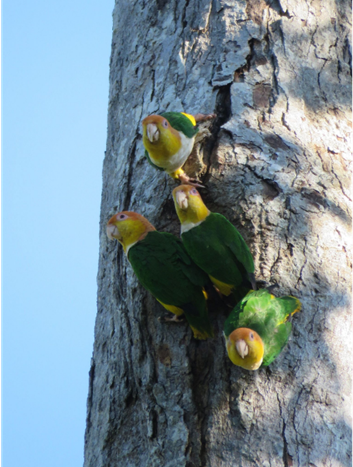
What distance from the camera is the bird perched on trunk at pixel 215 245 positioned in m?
2.39

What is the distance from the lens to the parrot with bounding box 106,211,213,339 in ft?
7.86

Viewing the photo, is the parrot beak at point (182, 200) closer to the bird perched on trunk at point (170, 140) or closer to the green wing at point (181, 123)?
the bird perched on trunk at point (170, 140)

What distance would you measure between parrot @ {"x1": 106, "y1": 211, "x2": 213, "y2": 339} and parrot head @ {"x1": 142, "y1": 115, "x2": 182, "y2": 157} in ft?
1.35

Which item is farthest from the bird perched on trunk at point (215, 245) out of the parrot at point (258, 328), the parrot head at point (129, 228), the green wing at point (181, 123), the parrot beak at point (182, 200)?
the green wing at point (181, 123)

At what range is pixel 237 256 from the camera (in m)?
2.36

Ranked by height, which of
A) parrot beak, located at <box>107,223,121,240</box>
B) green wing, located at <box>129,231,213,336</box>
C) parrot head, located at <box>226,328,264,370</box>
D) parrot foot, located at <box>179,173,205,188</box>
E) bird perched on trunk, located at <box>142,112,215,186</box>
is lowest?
parrot head, located at <box>226,328,264,370</box>

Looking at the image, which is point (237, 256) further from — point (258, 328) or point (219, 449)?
point (219, 449)

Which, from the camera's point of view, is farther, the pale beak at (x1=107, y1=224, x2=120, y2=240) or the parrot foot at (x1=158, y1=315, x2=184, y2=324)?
the pale beak at (x1=107, y1=224, x2=120, y2=240)

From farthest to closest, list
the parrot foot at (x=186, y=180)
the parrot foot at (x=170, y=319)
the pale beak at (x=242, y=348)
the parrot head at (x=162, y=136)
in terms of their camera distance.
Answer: the parrot foot at (x=186, y=180) < the parrot head at (x=162, y=136) < the parrot foot at (x=170, y=319) < the pale beak at (x=242, y=348)

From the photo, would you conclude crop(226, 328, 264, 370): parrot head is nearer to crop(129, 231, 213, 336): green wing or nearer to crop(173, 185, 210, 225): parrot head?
crop(129, 231, 213, 336): green wing

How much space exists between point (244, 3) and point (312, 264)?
183cm

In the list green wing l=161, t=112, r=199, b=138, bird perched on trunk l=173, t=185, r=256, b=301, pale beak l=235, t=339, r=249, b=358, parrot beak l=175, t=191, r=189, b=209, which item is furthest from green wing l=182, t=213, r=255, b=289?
green wing l=161, t=112, r=199, b=138

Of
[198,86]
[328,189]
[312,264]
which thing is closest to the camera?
[312,264]

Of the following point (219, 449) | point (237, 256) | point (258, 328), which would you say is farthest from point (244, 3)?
point (219, 449)
